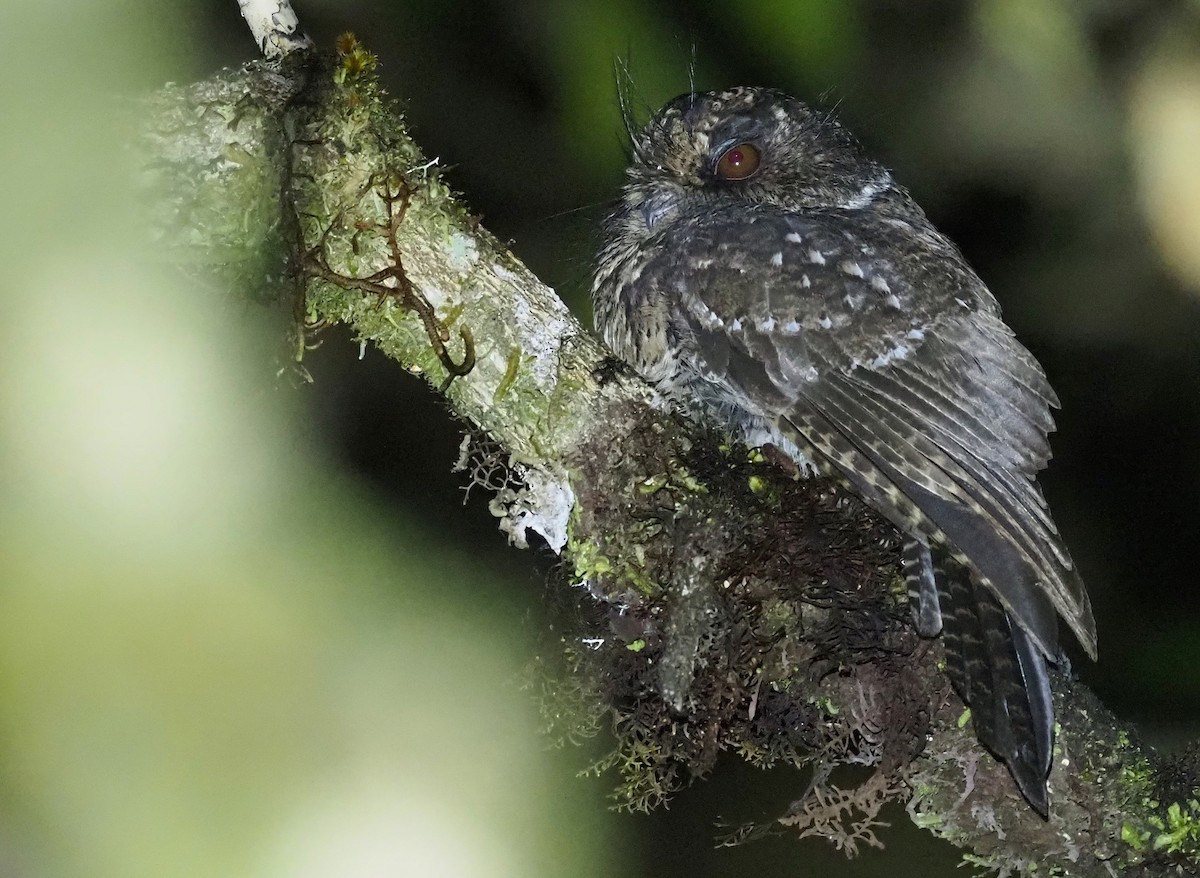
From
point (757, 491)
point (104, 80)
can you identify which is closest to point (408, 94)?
point (104, 80)

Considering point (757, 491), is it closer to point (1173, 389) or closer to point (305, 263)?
point (305, 263)

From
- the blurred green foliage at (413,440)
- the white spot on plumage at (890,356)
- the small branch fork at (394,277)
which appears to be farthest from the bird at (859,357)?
the small branch fork at (394,277)

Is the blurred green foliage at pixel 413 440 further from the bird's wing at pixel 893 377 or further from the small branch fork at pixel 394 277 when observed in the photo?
the bird's wing at pixel 893 377

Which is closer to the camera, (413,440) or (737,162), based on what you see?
(413,440)

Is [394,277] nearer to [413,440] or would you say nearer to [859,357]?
[413,440]

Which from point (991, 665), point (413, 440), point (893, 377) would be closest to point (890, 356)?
point (893, 377)
